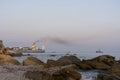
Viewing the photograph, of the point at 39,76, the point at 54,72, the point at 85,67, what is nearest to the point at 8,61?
the point at 85,67

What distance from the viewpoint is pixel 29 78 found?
23.0 m

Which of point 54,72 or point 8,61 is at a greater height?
point 8,61

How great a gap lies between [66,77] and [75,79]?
1.33 m

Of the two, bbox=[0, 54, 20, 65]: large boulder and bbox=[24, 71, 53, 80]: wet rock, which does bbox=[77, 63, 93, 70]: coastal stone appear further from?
bbox=[24, 71, 53, 80]: wet rock

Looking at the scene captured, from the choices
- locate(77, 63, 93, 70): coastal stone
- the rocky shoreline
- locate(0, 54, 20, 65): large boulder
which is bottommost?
locate(77, 63, 93, 70): coastal stone

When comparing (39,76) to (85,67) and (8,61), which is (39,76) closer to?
(85,67)

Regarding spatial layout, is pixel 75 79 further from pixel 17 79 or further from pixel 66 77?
pixel 17 79

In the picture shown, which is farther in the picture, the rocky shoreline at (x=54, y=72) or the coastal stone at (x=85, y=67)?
the coastal stone at (x=85, y=67)

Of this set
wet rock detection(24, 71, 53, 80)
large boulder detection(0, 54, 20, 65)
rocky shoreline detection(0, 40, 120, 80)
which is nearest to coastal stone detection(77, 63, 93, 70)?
rocky shoreline detection(0, 40, 120, 80)

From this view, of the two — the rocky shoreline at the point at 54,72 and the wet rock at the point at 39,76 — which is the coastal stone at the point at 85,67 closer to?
the rocky shoreline at the point at 54,72

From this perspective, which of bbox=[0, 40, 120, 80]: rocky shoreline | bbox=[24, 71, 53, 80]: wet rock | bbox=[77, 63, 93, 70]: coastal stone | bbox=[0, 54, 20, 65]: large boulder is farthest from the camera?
bbox=[0, 54, 20, 65]: large boulder

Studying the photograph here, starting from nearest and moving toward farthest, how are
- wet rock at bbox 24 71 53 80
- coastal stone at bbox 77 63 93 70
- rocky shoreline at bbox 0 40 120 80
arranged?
wet rock at bbox 24 71 53 80 → rocky shoreline at bbox 0 40 120 80 → coastal stone at bbox 77 63 93 70

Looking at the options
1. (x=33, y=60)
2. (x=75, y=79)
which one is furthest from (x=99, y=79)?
(x=33, y=60)

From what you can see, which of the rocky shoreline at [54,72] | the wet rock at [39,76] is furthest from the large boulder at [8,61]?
the wet rock at [39,76]
